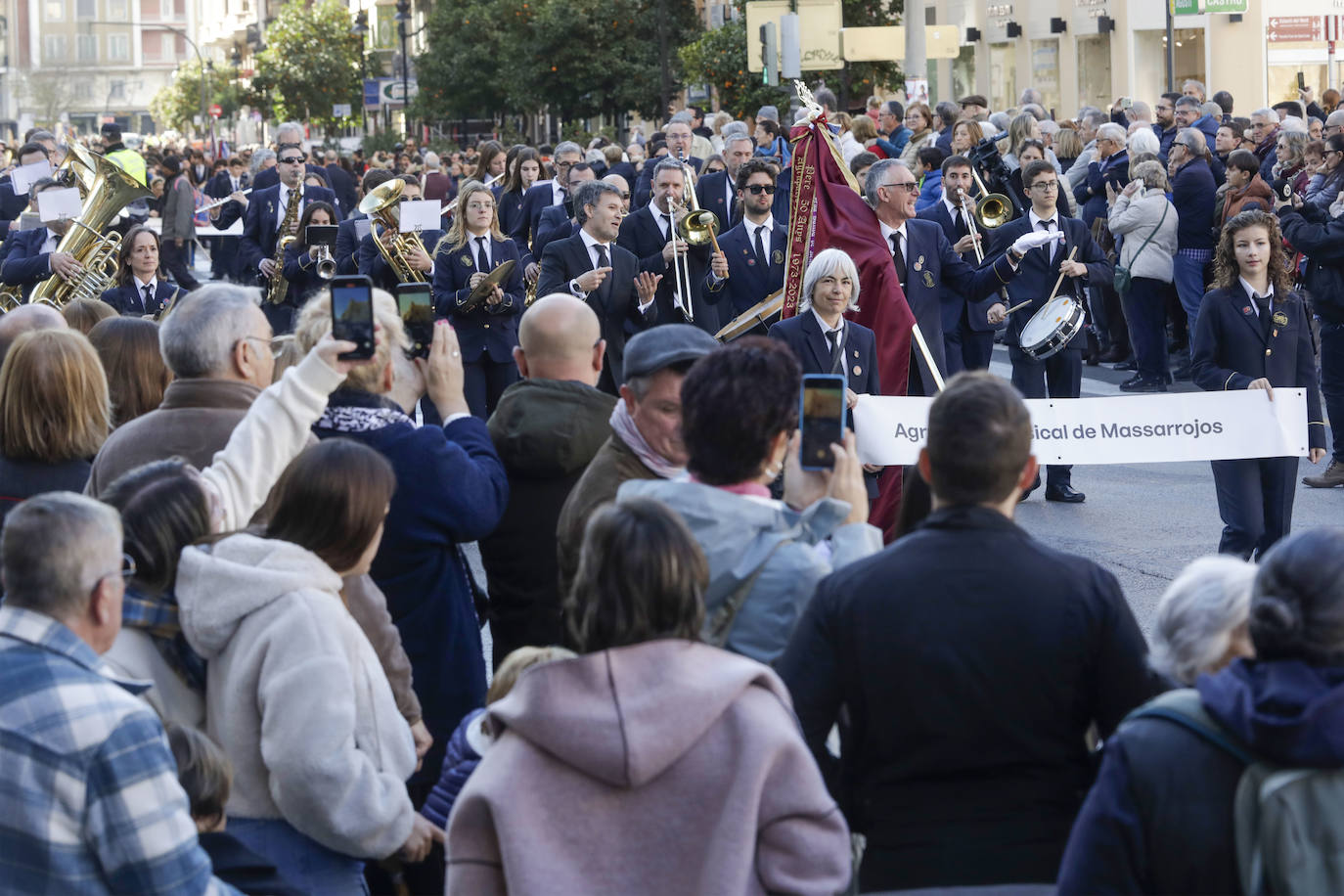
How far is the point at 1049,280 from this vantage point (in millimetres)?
10898

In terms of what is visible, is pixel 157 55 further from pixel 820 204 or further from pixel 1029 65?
pixel 820 204

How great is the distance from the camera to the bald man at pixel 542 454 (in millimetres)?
4828

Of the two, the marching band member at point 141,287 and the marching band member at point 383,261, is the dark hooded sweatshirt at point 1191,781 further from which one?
the marching band member at point 383,261

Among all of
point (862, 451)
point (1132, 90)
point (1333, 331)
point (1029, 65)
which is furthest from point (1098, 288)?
point (1029, 65)

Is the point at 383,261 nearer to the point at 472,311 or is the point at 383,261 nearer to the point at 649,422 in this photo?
the point at 472,311

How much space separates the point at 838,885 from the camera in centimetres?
292

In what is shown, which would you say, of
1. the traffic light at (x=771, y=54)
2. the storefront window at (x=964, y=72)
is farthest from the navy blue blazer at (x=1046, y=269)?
the storefront window at (x=964, y=72)

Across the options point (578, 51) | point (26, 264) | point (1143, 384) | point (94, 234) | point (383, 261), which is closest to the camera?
point (26, 264)

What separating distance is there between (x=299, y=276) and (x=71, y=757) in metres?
10.6

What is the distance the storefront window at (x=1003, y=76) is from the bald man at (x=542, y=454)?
1403 inches

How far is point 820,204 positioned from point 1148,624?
2656 mm

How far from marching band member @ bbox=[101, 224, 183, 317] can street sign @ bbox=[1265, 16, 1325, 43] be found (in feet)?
85.3

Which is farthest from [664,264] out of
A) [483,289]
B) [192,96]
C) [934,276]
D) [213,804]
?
[192,96]

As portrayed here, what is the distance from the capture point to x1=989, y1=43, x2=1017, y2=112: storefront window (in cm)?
3906
